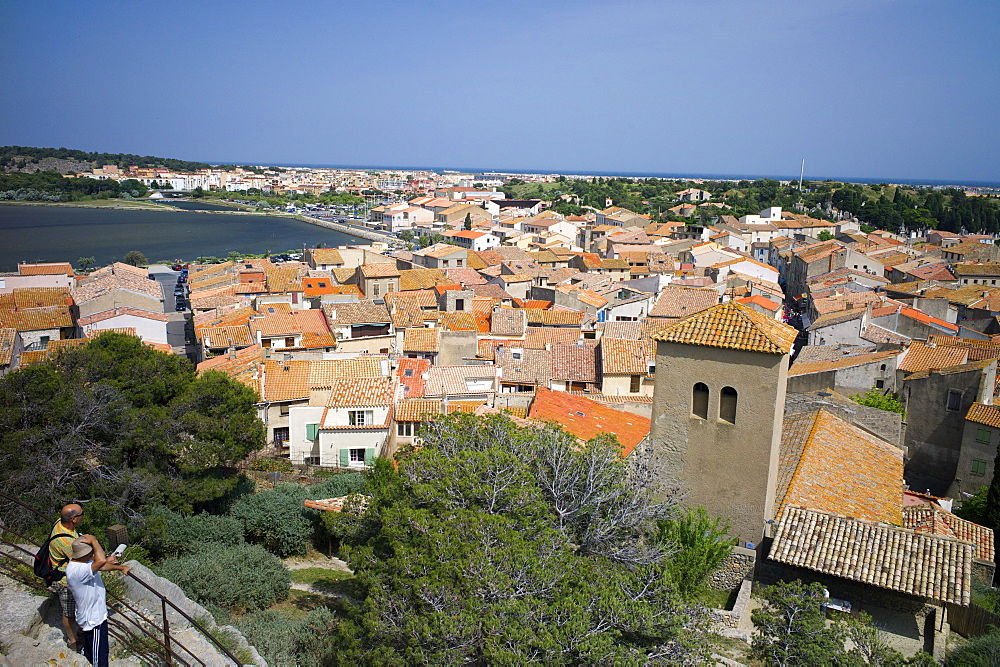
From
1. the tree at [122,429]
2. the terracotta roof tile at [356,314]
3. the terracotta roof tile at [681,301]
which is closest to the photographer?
the tree at [122,429]

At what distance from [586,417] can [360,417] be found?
24.2 feet

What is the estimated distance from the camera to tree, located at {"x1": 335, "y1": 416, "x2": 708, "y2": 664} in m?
8.38

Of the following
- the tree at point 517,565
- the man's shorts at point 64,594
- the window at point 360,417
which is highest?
the man's shorts at point 64,594

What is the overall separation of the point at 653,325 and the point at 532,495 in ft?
84.3

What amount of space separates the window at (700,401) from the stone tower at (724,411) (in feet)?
0.06

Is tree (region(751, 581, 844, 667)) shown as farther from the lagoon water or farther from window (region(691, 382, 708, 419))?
the lagoon water

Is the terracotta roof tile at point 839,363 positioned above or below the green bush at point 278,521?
above

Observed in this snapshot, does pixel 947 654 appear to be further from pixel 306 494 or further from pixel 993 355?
pixel 993 355

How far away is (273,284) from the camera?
153ft

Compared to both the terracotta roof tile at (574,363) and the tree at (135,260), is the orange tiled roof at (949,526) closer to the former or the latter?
the terracotta roof tile at (574,363)

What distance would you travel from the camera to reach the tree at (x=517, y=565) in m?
8.38

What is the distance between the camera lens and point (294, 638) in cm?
1137

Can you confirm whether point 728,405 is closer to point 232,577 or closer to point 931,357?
point 232,577

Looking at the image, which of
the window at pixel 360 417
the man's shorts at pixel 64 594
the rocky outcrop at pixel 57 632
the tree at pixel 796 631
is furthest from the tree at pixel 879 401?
the man's shorts at pixel 64 594
